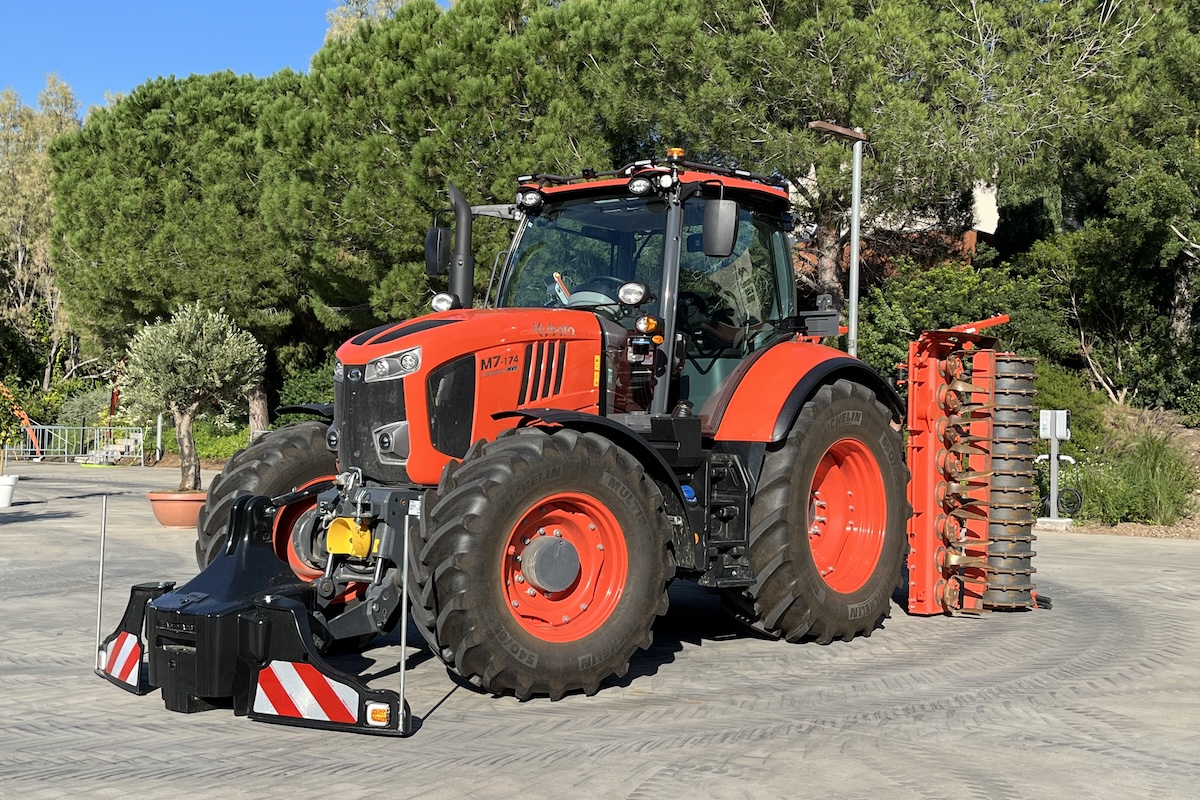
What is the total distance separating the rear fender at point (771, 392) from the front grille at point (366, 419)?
200 cm

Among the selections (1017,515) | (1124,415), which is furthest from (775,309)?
(1124,415)

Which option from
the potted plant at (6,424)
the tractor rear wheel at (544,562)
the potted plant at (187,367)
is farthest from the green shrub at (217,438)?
the tractor rear wheel at (544,562)

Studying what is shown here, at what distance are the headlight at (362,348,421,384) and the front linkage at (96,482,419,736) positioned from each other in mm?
734

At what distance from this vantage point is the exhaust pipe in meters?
7.46

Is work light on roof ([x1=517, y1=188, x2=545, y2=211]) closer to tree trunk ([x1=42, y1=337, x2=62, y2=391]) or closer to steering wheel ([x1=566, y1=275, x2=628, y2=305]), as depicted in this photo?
steering wheel ([x1=566, y1=275, x2=628, y2=305])

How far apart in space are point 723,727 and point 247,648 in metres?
2.11

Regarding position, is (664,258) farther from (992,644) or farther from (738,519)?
(992,644)

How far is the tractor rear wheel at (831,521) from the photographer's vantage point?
715cm

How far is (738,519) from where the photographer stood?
283 inches

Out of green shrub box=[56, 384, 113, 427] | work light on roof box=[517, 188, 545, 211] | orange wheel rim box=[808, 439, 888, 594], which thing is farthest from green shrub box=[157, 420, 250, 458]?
orange wheel rim box=[808, 439, 888, 594]

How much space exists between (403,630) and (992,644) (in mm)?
3990

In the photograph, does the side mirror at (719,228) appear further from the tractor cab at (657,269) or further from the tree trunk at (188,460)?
the tree trunk at (188,460)

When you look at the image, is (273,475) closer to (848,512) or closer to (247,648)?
(247,648)

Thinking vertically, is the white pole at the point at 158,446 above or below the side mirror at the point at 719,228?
below
